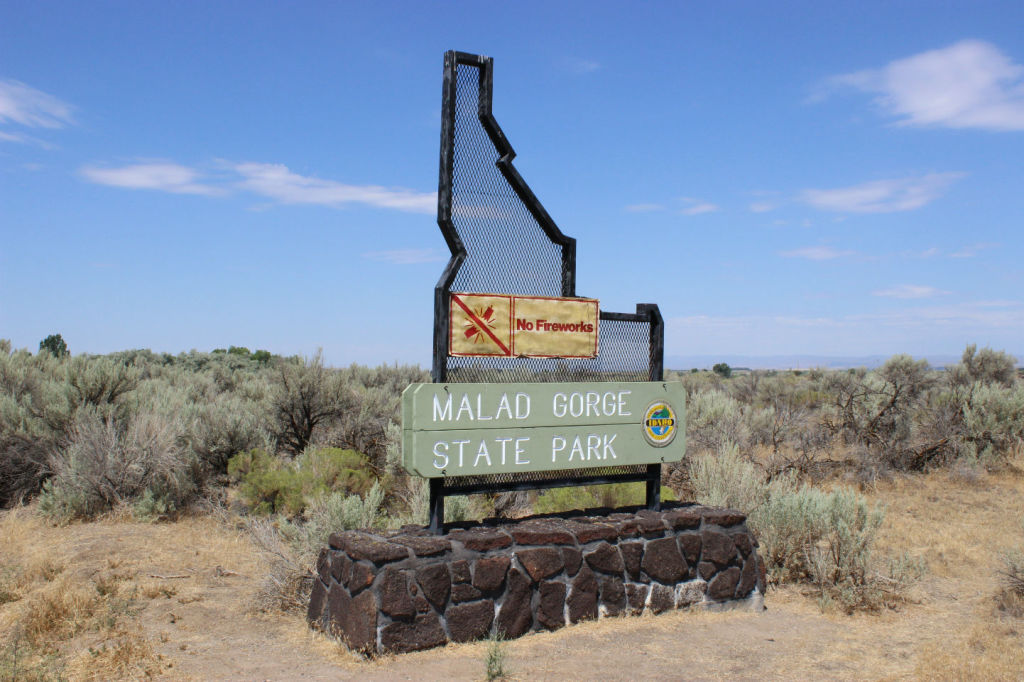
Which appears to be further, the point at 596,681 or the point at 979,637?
the point at 979,637

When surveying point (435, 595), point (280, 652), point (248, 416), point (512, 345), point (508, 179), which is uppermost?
point (508, 179)

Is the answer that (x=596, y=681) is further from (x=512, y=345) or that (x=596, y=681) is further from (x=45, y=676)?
(x=45, y=676)

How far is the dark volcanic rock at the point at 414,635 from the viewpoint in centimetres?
601

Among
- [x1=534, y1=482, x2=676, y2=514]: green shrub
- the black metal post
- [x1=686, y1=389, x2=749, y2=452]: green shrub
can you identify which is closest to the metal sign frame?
the black metal post

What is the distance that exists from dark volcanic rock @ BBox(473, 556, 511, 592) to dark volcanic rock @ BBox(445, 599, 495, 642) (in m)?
0.12

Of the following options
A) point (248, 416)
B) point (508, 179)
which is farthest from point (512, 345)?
point (248, 416)

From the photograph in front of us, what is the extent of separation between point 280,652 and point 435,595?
1304mm

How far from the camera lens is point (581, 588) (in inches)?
270

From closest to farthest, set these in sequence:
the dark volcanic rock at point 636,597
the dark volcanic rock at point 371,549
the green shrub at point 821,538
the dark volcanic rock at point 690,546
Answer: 1. the dark volcanic rock at point 371,549
2. the dark volcanic rock at point 636,597
3. the dark volcanic rock at point 690,546
4. the green shrub at point 821,538

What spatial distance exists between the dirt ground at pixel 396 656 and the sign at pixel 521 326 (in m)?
2.41

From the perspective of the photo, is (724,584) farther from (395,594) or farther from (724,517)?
(395,594)

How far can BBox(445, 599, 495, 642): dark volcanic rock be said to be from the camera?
6301mm

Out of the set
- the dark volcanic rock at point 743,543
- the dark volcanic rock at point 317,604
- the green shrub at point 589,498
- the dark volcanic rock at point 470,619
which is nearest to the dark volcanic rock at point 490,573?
the dark volcanic rock at point 470,619

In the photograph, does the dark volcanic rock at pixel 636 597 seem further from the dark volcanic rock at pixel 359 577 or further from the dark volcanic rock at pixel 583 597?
the dark volcanic rock at pixel 359 577
